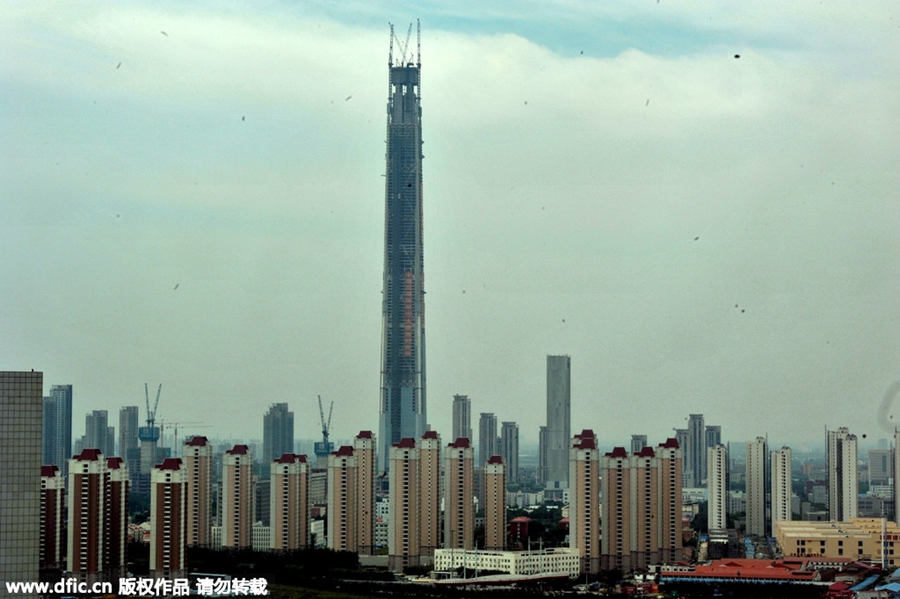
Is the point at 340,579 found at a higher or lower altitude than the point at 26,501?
lower

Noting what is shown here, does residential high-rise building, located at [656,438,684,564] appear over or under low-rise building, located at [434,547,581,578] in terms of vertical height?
over

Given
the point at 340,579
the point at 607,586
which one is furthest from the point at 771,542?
the point at 340,579

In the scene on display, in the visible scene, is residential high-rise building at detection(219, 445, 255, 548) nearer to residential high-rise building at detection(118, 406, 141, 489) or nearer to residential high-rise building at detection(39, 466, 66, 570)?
residential high-rise building at detection(39, 466, 66, 570)

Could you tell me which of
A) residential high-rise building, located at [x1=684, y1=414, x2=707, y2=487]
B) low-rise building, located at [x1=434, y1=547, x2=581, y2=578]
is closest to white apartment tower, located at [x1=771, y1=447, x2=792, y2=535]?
low-rise building, located at [x1=434, y1=547, x2=581, y2=578]

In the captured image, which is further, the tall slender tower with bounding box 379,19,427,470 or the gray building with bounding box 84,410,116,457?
the tall slender tower with bounding box 379,19,427,470

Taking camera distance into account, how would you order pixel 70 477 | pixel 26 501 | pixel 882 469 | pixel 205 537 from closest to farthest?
pixel 26 501
pixel 70 477
pixel 205 537
pixel 882 469

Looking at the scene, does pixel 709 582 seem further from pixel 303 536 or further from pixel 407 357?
pixel 407 357
